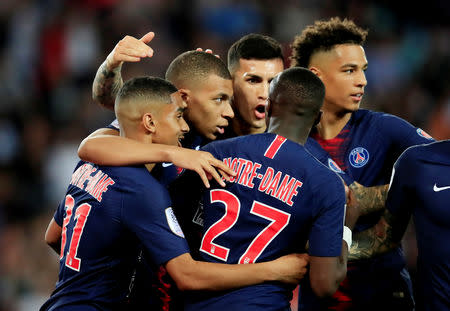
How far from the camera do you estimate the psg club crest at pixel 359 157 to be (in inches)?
181

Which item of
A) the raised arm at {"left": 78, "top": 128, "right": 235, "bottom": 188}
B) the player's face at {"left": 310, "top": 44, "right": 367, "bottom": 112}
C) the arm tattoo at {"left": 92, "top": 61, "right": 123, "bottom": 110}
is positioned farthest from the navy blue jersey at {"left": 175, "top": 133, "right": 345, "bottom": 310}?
the arm tattoo at {"left": 92, "top": 61, "right": 123, "bottom": 110}

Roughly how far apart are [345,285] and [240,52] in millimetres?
1868

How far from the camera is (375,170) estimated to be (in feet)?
15.1

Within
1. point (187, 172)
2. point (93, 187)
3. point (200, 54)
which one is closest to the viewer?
point (93, 187)

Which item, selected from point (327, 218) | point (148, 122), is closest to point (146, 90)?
point (148, 122)

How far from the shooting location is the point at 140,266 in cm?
439

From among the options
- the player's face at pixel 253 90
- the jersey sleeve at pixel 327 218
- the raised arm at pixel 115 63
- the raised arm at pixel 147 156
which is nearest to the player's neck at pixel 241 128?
the player's face at pixel 253 90

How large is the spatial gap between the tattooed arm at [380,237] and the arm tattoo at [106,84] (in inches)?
76.4

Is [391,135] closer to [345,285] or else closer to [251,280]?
[345,285]

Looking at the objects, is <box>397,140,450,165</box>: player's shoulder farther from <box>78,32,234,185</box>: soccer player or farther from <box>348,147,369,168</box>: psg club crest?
<box>78,32,234,185</box>: soccer player

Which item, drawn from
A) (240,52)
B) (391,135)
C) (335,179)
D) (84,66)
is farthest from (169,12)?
(335,179)

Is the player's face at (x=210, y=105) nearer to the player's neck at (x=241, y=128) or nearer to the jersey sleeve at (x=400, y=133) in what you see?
the player's neck at (x=241, y=128)

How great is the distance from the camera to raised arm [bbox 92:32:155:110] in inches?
170

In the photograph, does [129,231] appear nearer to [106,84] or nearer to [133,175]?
[133,175]
